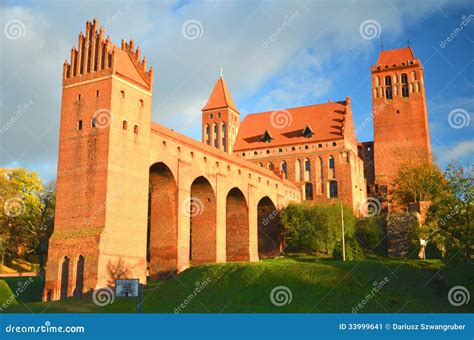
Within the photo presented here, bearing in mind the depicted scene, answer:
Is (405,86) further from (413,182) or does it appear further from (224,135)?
(224,135)

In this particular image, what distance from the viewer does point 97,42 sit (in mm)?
33656

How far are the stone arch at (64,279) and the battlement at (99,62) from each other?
35.4ft

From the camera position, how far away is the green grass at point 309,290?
23312 millimetres

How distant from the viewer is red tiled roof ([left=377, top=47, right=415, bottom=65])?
213ft

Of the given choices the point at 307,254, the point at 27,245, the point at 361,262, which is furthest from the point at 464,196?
the point at 27,245

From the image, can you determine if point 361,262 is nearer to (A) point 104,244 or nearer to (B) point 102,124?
(A) point 104,244

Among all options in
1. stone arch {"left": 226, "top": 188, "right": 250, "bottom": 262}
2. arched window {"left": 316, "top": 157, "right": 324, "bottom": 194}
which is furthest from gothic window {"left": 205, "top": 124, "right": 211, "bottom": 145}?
stone arch {"left": 226, "top": 188, "right": 250, "bottom": 262}

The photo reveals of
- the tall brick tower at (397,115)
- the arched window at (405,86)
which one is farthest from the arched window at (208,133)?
the arched window at (405,86)

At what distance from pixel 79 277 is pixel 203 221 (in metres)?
12.1

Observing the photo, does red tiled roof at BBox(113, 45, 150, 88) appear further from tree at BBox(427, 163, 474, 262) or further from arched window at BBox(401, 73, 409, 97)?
arched window at BBox(401, 73, 409, 97)

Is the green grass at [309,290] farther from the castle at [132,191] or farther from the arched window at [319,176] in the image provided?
the arched window at [319,176]

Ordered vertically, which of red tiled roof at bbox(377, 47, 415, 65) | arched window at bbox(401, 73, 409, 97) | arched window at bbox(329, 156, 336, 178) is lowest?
arched window at bbox(329, 156, 336, 178)

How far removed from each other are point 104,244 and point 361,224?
86.0 ft

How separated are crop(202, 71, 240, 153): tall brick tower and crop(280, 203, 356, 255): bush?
57.7ft
